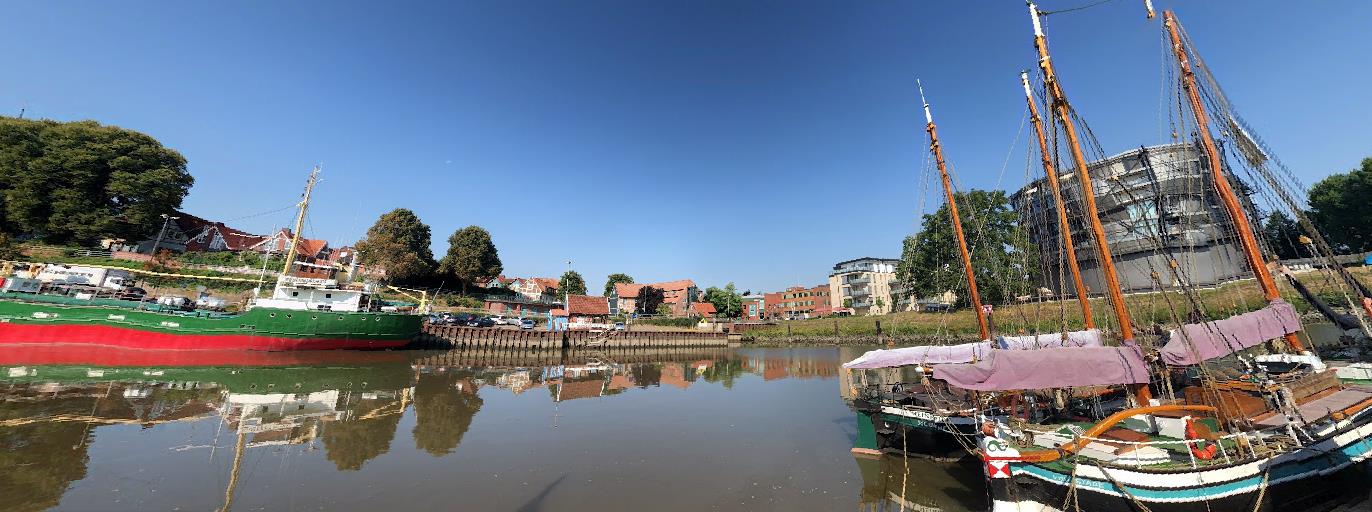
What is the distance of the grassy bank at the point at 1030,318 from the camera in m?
33.1

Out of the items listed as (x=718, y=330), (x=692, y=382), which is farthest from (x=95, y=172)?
(x=718, y=330)

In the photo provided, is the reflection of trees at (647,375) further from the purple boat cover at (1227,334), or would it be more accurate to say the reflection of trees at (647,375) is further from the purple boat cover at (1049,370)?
the purple boat cover at (1227,334)

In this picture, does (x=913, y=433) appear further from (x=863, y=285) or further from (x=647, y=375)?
(x=863, y=285)

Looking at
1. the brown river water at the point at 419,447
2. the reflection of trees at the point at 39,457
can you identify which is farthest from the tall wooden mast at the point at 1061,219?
the reflection of trees at the point at 39,457

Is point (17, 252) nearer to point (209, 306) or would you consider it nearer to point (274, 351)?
point (209, 306)

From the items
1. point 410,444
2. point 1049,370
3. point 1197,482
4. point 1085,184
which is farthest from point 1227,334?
point 410,444

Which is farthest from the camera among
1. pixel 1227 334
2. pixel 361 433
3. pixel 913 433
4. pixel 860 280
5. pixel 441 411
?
pixel 860 280

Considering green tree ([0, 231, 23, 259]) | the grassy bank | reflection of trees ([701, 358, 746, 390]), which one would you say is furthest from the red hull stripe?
the grassy bank

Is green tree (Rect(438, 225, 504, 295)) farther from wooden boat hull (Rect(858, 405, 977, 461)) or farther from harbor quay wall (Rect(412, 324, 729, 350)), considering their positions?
A: wooden boat hull (Rect(858, 405, 977, 461))

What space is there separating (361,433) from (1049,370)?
701 inches

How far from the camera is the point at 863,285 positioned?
95.2m

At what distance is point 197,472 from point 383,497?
4.76 meters

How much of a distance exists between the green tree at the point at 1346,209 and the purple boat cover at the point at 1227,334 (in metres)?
67.3

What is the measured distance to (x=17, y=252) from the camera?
39.3m
